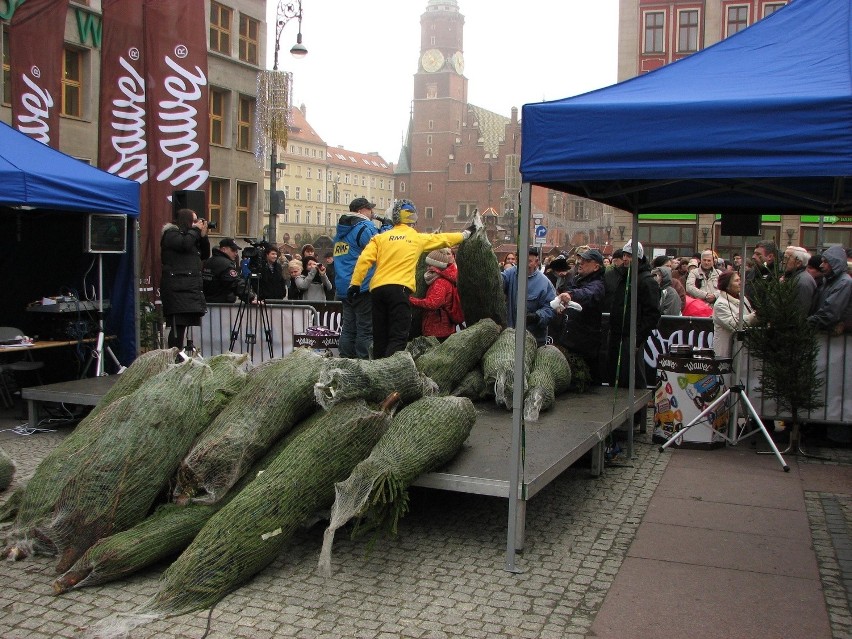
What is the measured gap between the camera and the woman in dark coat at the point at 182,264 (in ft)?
32.2

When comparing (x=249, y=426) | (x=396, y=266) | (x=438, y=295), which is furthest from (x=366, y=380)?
(x=438, y=295)

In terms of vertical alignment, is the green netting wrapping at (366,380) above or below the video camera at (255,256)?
below

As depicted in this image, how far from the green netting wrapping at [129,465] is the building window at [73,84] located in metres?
23.4

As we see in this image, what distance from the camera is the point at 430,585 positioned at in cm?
473

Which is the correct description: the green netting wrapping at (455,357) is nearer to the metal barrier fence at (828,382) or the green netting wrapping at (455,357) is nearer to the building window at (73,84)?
the metal barrier fence at (828,382)

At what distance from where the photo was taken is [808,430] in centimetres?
891

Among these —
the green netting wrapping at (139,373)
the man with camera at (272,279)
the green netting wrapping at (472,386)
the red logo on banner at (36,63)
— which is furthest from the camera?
the man with camera at (272,279)

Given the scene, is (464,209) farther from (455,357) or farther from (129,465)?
(129,465)

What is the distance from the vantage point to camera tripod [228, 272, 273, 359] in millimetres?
10922

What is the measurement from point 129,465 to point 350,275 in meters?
4.82

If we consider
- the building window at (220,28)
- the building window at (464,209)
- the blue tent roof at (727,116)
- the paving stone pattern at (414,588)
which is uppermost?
the building window at (464,209)

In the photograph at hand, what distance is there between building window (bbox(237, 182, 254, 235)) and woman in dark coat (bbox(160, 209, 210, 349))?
25907 millimetres

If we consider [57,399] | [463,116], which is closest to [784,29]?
[57,399]

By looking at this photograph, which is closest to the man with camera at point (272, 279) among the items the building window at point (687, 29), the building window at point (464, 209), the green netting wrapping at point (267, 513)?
the green netting wrapping at point (267, 513)
